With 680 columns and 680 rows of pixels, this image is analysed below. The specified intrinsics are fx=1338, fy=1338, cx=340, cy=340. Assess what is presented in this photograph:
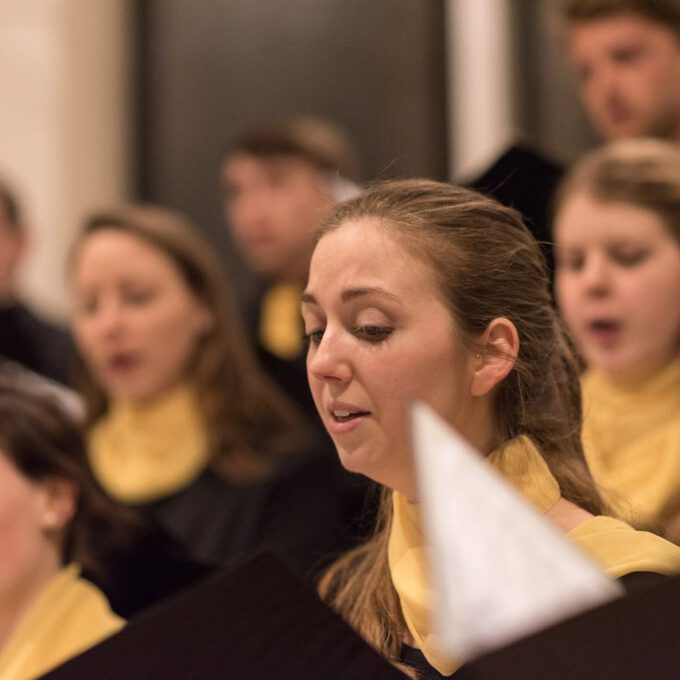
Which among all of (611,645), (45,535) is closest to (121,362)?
(45,535)

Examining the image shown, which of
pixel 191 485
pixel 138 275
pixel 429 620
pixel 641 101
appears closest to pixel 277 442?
pixel 191 485

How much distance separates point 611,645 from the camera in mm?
860

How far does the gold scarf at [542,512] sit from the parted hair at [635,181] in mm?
626

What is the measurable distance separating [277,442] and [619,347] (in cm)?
95

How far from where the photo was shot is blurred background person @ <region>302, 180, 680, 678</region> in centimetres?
124

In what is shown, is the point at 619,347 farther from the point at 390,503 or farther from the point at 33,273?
the point at 33,273

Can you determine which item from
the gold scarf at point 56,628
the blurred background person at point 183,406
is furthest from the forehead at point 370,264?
the blurred background person at point 183,406

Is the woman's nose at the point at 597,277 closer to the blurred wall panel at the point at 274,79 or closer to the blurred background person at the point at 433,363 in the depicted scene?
the blurred background person at the point at 433,363

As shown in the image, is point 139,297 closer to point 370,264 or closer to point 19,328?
point 19,328

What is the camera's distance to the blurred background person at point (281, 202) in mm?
3248

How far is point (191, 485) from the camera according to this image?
103 inches

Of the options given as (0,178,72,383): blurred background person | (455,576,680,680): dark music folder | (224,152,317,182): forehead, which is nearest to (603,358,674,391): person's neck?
(455,576,680,680): dark music folder

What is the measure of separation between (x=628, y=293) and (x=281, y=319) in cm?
159

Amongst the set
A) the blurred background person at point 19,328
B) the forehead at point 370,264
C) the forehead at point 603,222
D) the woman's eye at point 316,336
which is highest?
the forehead at point 370,264
